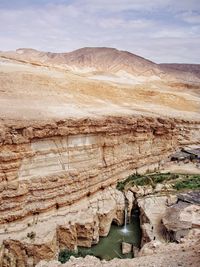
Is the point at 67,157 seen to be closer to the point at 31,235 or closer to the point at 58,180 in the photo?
the point at 58,180

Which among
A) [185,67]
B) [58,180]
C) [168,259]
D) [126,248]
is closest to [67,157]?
[58,180]

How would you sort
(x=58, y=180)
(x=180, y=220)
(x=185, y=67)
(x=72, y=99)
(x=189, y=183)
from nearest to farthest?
(x=180, y=220), (x=58, y=180), (x=189, y=183), (x=72, y=99), (x=185, y=67)

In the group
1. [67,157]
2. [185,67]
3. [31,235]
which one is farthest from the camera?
[185,67]

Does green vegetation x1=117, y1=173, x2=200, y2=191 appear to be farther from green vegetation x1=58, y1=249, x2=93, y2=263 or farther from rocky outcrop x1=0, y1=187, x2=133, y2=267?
green vegetation x1=58, y1=249, x2=93, y2=263

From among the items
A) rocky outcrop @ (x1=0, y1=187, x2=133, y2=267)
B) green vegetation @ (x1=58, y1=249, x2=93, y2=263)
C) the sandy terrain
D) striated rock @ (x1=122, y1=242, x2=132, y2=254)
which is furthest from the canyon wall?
striated rock @ (x1=122, y1=242, x2=132, y2=254)

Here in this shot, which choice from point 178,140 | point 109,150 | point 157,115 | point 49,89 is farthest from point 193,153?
point 49,89

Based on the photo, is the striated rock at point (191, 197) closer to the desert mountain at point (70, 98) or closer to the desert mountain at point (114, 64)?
the desert mountain at point (70, 98)

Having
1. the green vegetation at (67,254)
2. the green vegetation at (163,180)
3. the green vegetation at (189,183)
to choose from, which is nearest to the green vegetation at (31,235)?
the green vegetation at (67,254)
